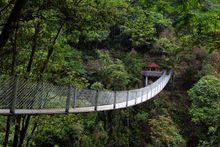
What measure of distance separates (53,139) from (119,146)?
12.2 ft

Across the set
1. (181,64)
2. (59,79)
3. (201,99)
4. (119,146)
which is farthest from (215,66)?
(59,79)

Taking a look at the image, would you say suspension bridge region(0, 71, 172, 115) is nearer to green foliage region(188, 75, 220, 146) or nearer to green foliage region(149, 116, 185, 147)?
green foliage region(149, 116, 185, 147)

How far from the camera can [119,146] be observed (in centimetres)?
1354

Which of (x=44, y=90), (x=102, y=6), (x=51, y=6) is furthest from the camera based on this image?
(x=44, y=90)

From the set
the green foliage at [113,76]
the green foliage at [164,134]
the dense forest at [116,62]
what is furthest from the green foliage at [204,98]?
the green foliage at [113,76]

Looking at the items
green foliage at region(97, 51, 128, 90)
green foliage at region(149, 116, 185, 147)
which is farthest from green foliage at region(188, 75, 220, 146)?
green foliage at region(97, 51, 128, 90)

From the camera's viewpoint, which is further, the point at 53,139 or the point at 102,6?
the point at 53,139

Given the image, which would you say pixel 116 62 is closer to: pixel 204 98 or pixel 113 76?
pixel 113 76

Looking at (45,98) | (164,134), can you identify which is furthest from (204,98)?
(45,98)

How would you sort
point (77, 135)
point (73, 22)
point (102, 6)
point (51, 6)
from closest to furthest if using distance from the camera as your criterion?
point (51, 6) < point (73, 22) < point (102, 6) < point (77, 135)

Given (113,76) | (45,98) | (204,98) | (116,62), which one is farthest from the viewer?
(116,62)

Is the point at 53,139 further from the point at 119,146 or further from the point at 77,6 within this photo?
the point at 77,6

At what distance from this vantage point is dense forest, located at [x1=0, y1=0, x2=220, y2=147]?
2943mm

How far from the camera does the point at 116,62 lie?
15.6m
